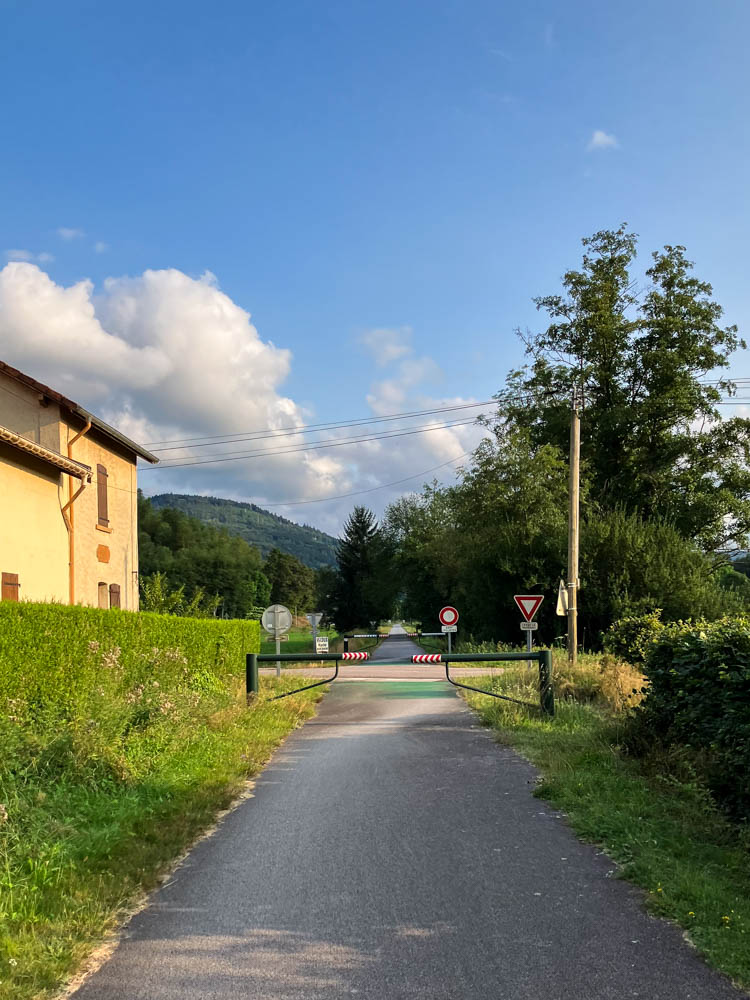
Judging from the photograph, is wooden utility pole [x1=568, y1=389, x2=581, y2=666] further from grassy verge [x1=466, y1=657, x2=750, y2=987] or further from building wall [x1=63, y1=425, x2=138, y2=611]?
building wall [x1=63, y1=425, x2=138, y2=611]

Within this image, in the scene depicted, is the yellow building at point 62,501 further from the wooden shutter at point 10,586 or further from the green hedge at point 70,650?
the green hedge at point 70,650

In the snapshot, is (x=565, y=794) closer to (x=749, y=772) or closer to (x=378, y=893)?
(x=749, y=772)

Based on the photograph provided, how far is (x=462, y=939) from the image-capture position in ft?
Answer: 13.8

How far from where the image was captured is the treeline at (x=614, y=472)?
33.5m

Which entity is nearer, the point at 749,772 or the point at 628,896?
the point at 628,896

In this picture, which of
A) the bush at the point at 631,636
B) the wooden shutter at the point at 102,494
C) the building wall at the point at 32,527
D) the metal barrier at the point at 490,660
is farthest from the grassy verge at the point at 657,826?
the wooden shutter at the point at 102,494

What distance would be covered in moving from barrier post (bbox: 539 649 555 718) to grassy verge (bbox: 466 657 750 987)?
1.60 ft

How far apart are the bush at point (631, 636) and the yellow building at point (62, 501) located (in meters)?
10.5

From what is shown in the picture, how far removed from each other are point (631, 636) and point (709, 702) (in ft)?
24.1

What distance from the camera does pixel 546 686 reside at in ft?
41.1

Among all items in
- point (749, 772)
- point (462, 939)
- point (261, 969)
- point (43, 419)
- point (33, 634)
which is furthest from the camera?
point (43, 419)

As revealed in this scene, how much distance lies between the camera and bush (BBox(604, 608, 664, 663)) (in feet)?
42.7

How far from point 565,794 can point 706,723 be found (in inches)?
58.0

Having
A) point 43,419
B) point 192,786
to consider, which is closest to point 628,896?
point 192,786
